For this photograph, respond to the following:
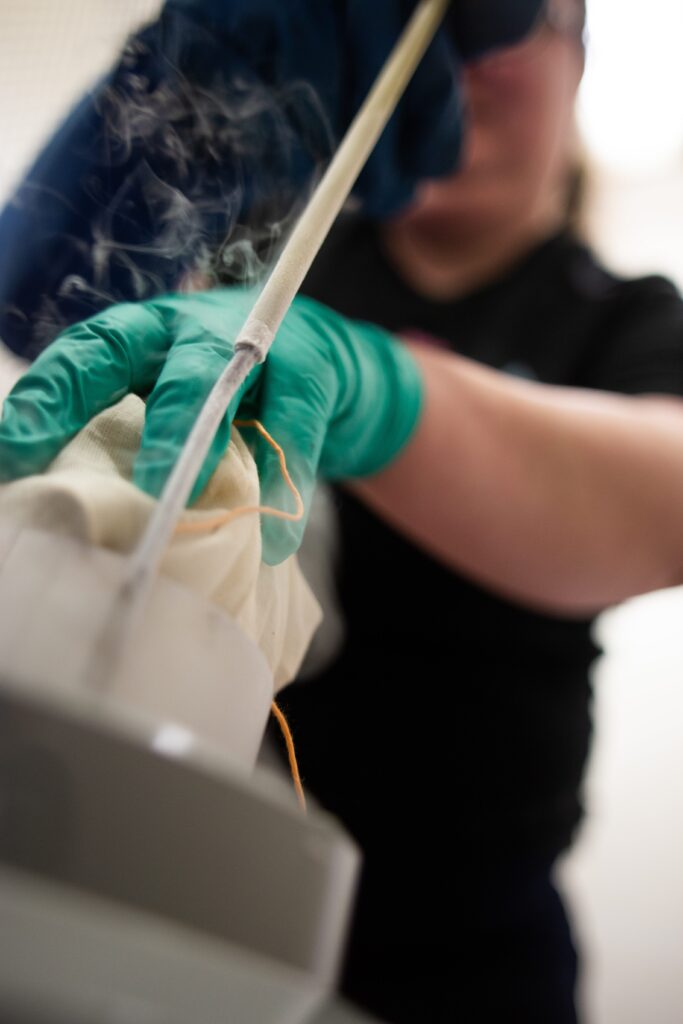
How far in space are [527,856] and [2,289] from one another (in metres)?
0.69

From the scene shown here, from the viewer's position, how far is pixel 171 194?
1.43 ft

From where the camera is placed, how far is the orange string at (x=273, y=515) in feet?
0.89

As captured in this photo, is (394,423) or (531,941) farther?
(531,941)

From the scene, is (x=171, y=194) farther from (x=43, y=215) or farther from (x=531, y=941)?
(x=531, y=941)

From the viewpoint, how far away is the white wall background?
137cm

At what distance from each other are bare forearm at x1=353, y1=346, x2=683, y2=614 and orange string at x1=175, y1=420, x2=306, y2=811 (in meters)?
0.24

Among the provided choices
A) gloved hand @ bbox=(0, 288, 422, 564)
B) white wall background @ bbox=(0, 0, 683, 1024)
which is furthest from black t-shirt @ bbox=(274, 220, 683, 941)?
white wall background @ bbox=(0, 0, 683, 1024)

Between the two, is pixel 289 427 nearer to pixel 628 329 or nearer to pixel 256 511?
pixel 256 511

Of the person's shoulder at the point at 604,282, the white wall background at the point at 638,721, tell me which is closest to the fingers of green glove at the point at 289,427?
the person's shoulder at the point at 604,282

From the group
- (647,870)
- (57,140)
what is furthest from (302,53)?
(647,870)

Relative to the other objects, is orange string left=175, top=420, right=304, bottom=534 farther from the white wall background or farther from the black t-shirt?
the white wall background

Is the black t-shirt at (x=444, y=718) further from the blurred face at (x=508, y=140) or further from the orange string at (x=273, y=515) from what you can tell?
the orange string at (x=273, y=515)

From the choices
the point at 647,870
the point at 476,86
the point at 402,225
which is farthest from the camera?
the point at 647,870

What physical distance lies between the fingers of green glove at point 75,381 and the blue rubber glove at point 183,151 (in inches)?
2.2
